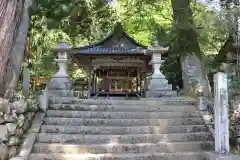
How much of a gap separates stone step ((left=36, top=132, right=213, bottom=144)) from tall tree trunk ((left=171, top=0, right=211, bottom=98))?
170 inches

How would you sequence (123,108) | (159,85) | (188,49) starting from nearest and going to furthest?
1. (123,108)
2. (159,85)
3. (188,49)

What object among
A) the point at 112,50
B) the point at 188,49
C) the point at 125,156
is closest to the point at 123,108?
the point at 125,156

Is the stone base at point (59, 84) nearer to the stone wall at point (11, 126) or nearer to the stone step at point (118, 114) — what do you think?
the stone step at point (118, 114)

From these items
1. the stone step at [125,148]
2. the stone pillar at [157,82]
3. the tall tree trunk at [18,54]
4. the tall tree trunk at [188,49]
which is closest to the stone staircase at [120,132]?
the stone step at [125,148]

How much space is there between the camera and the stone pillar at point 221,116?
5.88m

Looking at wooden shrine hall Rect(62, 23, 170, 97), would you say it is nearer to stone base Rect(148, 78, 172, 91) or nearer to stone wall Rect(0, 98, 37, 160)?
stone base Rect(148, 78, 172, 91)

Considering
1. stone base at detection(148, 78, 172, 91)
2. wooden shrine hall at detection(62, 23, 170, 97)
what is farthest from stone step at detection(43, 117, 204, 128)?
wooden shrine hall at detection(62, 23, 170, 97)

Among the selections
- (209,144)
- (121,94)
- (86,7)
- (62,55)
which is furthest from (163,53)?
(86,7)

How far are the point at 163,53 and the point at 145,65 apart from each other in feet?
4.06

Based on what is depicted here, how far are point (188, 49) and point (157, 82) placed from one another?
1.75m

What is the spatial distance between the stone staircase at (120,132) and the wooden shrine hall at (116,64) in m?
3.53

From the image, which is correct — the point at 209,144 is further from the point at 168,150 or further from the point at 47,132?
the point at 47,132

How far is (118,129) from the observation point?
22.9ft

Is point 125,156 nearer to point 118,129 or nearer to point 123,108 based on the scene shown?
point 118,129
